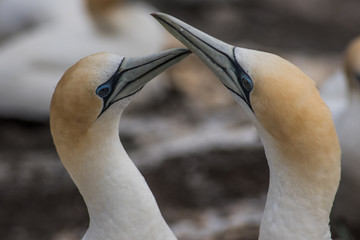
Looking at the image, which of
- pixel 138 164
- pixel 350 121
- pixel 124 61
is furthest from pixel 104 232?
pixel 138 164

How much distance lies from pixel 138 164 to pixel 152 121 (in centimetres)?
112

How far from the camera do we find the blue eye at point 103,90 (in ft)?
9.78

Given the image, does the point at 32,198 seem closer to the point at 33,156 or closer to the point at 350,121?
the point at 33,156

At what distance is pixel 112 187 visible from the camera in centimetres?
310

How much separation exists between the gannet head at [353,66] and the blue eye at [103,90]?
2727 millimetres

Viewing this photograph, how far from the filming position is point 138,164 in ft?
21.9

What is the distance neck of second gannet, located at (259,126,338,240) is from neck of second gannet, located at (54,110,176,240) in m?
0.54

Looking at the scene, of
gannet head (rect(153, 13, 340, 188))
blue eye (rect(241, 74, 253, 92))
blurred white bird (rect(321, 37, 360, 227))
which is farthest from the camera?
blurred white bird (rect(321, 37, 360, 227))

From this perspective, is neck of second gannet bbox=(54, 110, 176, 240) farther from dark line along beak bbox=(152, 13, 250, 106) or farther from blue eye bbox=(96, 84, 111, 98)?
dark line along beak bbox=(152, 13, 250, 106)

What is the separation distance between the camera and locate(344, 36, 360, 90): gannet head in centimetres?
530

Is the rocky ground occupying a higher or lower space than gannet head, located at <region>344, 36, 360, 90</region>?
lower

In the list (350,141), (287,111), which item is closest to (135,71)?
(287,111)

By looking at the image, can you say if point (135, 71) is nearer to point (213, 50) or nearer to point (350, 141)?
point (213, 50)

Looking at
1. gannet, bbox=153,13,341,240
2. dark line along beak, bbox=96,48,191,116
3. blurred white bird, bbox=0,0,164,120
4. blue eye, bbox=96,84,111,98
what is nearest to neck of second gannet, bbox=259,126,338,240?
gannet, bbox=153,13,341,240
